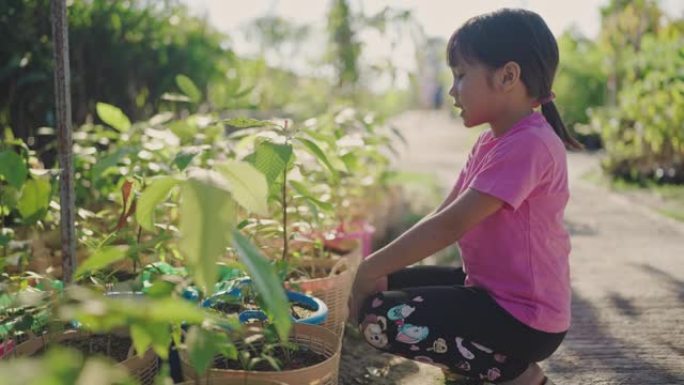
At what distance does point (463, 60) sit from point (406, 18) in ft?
8.11

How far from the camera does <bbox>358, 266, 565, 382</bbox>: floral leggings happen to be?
165 centimetres

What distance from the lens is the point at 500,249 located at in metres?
1.72

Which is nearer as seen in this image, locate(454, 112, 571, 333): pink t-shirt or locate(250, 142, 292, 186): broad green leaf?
locate(250, 142, 292, 186): broad green leaf

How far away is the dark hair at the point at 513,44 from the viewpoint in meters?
1.64

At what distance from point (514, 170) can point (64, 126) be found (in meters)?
1.13

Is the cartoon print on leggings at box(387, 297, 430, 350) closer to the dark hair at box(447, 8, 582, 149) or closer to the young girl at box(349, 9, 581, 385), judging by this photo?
the young girl at box(349, 9, 581, 385)

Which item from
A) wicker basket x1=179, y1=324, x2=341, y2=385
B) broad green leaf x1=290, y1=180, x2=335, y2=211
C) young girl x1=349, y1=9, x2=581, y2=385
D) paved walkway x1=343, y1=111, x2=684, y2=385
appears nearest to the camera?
wicker basket x1=179, y1=324, x2=341, y2=385

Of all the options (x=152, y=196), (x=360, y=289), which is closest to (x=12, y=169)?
(x=152, y=196)

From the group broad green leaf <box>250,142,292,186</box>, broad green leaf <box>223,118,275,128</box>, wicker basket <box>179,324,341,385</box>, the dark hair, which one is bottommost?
wicker basket <box>179,324,341,385</box>

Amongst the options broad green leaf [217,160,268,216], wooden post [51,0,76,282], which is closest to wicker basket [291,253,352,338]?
wooden post [51,0,76,282]

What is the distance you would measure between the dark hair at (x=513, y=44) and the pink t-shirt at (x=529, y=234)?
12cm

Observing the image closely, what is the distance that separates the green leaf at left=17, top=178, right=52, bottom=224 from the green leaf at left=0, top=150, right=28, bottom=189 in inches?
15.0

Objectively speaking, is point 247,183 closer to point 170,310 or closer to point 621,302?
point 170,310

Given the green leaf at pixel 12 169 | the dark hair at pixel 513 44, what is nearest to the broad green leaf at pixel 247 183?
the green leaf at pixel 12 169
